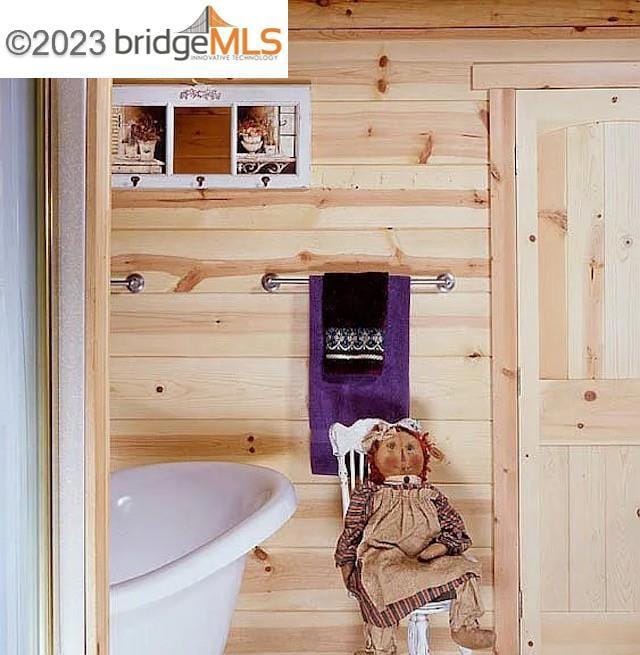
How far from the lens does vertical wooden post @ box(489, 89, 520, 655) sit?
2932 millimetres

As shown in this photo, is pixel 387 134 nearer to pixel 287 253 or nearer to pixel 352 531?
pixel 287 253

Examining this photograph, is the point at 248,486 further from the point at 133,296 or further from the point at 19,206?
the point at 19,206

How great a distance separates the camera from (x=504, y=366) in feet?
9.66

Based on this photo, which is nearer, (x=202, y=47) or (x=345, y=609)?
(x=202, y=47)

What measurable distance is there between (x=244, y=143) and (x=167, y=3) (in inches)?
81.8

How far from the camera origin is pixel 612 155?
295cm

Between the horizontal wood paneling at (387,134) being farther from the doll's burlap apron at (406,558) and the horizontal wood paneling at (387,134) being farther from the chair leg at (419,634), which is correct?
the chair leg at (419,634)

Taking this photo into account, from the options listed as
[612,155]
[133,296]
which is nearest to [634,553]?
[612,155]

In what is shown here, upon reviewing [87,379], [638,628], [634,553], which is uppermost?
[87,379]

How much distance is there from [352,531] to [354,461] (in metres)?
0.24

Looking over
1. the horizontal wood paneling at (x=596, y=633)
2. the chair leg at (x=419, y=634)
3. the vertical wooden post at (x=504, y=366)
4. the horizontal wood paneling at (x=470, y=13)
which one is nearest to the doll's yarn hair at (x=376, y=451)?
the vertical wooden post at (x=504, y=366)

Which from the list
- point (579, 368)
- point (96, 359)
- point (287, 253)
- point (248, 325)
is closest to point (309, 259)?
point (287, 253)

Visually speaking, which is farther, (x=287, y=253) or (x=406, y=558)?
(x=287, y=253)

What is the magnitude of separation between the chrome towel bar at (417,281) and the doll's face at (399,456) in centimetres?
52
